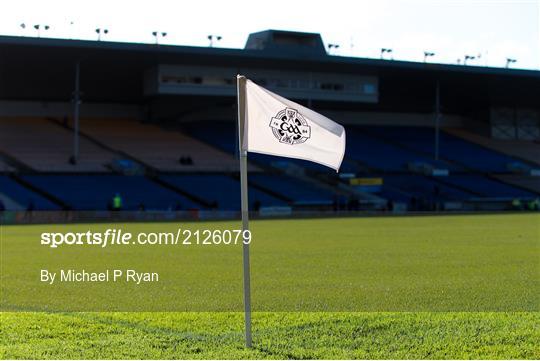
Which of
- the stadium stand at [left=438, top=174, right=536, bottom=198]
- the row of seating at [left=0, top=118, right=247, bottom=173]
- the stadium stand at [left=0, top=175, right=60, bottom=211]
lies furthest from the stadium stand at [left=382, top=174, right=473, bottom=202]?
the stadium stand at [left=0, top=175, right=60, bottom=211]

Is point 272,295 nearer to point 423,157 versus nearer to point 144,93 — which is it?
point 144,93

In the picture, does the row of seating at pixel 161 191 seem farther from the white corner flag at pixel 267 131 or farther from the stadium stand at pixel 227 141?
the white corner flag at pixel 267 131

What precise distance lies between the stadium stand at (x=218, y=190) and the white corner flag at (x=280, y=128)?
3634 cm

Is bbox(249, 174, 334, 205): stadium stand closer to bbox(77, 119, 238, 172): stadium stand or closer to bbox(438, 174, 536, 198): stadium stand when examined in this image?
bbox(77, 119, 238, 172): stadium stand

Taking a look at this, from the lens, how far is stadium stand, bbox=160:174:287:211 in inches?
1788

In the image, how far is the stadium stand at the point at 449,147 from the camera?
204 feet

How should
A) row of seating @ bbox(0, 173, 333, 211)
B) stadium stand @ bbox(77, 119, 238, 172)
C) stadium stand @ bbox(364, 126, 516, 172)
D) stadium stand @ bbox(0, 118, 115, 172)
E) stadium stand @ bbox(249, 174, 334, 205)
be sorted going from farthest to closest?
1. stadium stand @ bbox(364, 126, 516, 172)
2. stadium stand @ bbox(77, 119, 238, 172)
3. stadium stand @ bbox(249, 174, 334, 205)
4. stadium stand @ bbox(0, 118, 115, 172)
5. row of seating @ bbox(0, 173, 333, 211)

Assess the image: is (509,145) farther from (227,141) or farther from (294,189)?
(294,189)

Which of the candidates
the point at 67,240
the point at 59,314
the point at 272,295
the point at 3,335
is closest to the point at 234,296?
the point at 272,295

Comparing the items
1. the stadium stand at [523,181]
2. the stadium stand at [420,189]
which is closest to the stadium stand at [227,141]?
the stadium stand at [420,189]

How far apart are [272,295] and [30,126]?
4761cm

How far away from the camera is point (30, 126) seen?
55.7m

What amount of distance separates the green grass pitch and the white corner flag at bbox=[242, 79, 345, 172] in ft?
5.67

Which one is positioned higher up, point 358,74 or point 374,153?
point 358,74
